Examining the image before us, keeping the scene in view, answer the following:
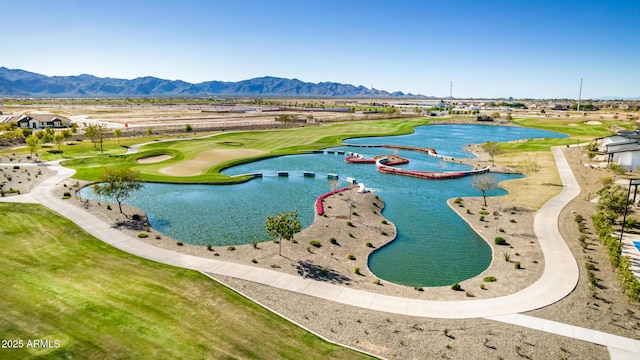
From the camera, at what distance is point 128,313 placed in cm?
2734

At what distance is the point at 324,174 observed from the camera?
78.6 metres

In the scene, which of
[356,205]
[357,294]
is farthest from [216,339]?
[356,205]

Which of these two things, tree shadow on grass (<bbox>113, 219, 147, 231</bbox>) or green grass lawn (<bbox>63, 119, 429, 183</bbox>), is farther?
green grass lawn (<bbox>63, 119, 429, 183</bbox>)

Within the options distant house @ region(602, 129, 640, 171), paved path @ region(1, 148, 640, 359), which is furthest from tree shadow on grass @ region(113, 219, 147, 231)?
distant house @ region(602, 129, 640, 171)

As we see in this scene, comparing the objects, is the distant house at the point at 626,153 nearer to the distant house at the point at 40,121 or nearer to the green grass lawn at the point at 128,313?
the green grass lawn at the point at 128,313

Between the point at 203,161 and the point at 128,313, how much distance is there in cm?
6109

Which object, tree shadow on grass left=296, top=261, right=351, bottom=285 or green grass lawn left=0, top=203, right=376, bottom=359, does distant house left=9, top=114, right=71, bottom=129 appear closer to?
green grass lawn left=0, top=203, right=376, bottom=359

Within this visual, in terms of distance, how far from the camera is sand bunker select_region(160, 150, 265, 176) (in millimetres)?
76438

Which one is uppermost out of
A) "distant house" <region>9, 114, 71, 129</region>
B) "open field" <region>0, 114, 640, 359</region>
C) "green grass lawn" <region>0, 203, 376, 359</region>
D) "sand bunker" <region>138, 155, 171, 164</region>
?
"distant house" <region>9, 114, 71, 129</region>

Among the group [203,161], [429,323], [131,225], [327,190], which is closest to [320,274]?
Answer: [429,323]

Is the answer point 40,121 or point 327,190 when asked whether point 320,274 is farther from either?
point 40,121

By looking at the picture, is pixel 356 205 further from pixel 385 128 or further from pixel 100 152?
pixel 385 128

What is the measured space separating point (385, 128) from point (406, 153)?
5543cm

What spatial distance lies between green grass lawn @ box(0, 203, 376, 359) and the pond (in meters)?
11.6
